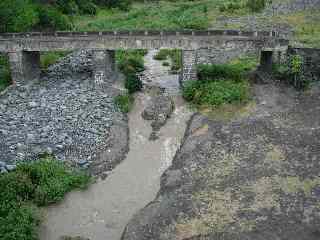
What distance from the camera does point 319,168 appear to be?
3659 centimetres

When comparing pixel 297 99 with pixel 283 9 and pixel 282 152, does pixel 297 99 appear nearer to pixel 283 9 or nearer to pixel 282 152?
pixel 282 152

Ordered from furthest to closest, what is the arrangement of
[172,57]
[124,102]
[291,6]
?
[291,6]
[172,57]
[124,102]

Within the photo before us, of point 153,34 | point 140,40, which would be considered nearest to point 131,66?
point 140,40

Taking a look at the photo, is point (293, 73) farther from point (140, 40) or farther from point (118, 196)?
point (118, 196)

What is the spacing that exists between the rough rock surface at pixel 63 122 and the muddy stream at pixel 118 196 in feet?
5.23

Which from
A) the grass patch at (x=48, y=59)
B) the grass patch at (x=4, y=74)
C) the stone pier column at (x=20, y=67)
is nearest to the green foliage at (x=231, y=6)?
the grass patch at (x=48, y=59)

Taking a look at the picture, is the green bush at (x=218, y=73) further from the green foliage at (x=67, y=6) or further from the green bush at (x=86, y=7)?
the green bush at (x=86, y=7)

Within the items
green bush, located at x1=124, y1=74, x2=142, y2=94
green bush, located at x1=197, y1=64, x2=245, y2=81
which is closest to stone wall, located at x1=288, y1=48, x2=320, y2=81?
green bush, located at x1=197, y1=64, x2=245, y2=81

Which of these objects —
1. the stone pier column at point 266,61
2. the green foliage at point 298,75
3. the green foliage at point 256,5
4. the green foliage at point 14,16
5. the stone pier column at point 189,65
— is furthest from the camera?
the green foliage at point 256,5

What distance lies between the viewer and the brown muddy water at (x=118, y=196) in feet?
106

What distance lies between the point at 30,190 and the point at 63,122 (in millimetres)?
10811

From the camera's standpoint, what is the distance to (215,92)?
4956 centimetres

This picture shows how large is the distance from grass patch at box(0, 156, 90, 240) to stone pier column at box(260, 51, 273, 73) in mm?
26486

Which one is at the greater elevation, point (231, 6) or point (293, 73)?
point (231, 6)
